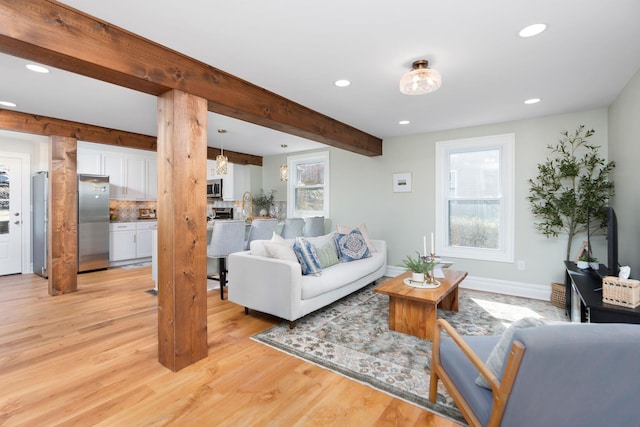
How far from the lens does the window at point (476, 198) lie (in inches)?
168

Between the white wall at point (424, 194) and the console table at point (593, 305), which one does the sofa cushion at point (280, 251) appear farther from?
the white wall at point (424, 194)

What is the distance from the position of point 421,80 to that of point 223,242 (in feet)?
10.3

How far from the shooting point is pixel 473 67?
257 cm

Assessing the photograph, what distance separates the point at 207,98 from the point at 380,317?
2.69 metres

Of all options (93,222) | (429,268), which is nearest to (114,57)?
(429,268)

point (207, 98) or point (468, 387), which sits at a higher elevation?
point (207, 98)

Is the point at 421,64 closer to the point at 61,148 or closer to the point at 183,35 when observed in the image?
the point at 183,35

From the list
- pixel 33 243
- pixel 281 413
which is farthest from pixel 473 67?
pixel 33 243

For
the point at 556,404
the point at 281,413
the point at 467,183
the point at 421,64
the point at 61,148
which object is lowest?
the point at 281,413

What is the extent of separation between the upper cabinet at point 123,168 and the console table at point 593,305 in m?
7.09

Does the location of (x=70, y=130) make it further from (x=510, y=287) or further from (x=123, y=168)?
(x=510, y=287)

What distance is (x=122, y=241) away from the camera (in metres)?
6.24

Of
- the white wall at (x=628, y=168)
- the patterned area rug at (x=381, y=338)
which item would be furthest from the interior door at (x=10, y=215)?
the white wall at (x=628, y=168)

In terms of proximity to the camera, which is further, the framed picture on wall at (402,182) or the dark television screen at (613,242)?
the framed picture on wall at (402,182)
